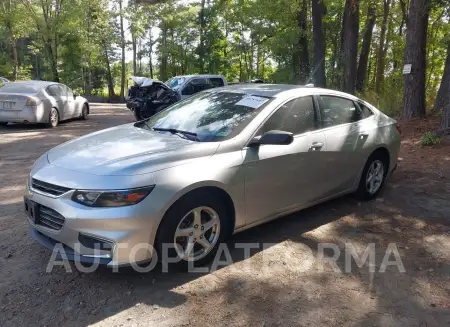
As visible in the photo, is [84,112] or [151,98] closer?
[151,98]

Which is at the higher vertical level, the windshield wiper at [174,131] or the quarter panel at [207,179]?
the windshield wiper at [174,131]

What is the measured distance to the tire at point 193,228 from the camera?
3.06 m

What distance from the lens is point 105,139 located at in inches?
150

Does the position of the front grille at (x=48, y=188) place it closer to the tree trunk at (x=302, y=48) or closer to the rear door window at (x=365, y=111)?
the rear door window at (x=365, y=111)

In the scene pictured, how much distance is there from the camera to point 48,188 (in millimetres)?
3092

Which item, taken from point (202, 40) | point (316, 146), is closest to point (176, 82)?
point (316, 146)

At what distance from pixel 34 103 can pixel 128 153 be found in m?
8.75

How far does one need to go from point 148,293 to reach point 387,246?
97.1 inches

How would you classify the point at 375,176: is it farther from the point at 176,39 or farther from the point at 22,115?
the point at 176,39

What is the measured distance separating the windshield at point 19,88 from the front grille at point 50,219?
29.7 feet

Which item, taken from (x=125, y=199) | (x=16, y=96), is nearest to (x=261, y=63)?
(x=16, y=96)

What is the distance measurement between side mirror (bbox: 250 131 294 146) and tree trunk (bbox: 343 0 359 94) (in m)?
12.3

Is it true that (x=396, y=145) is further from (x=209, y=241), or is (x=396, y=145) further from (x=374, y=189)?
(x=209, y=241)

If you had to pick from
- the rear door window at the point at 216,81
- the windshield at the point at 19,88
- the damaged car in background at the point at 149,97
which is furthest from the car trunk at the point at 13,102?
the rear door window at the point at 216,81
